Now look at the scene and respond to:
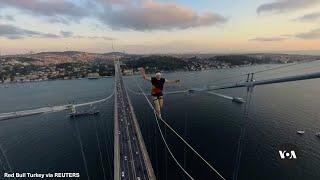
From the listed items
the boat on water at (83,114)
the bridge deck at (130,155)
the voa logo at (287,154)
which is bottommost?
the boat on water at (83,114)

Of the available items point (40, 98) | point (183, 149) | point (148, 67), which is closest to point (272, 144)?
point (183, 149)

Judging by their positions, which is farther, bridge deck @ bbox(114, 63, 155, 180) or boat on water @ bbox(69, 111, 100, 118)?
boat on water @ bbox(69, 111, 100, 118)

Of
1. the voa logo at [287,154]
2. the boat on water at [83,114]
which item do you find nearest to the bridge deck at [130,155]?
the boat on water at [83,114]

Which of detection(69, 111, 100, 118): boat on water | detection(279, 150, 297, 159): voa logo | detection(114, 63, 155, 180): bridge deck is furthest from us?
detection(69, 111, 100, 118): boat on water

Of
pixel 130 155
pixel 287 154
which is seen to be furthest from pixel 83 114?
pixel 287 154

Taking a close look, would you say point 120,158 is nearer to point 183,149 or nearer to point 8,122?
point 183,149

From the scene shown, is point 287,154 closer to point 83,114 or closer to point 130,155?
point 130,155

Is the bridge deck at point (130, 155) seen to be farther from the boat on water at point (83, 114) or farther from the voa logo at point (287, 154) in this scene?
the voa logo at point (287, 154)

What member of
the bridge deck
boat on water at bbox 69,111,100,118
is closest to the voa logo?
the bridge deck

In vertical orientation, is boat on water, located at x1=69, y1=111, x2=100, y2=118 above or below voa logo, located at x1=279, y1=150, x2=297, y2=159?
below

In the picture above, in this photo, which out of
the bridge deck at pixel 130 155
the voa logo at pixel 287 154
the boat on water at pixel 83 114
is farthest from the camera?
the boat on water at pixel 83 114

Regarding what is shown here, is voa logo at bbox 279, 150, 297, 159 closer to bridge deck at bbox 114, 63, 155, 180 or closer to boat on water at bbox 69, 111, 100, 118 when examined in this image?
bridge deck at bbox 114, 63, 155, 180
